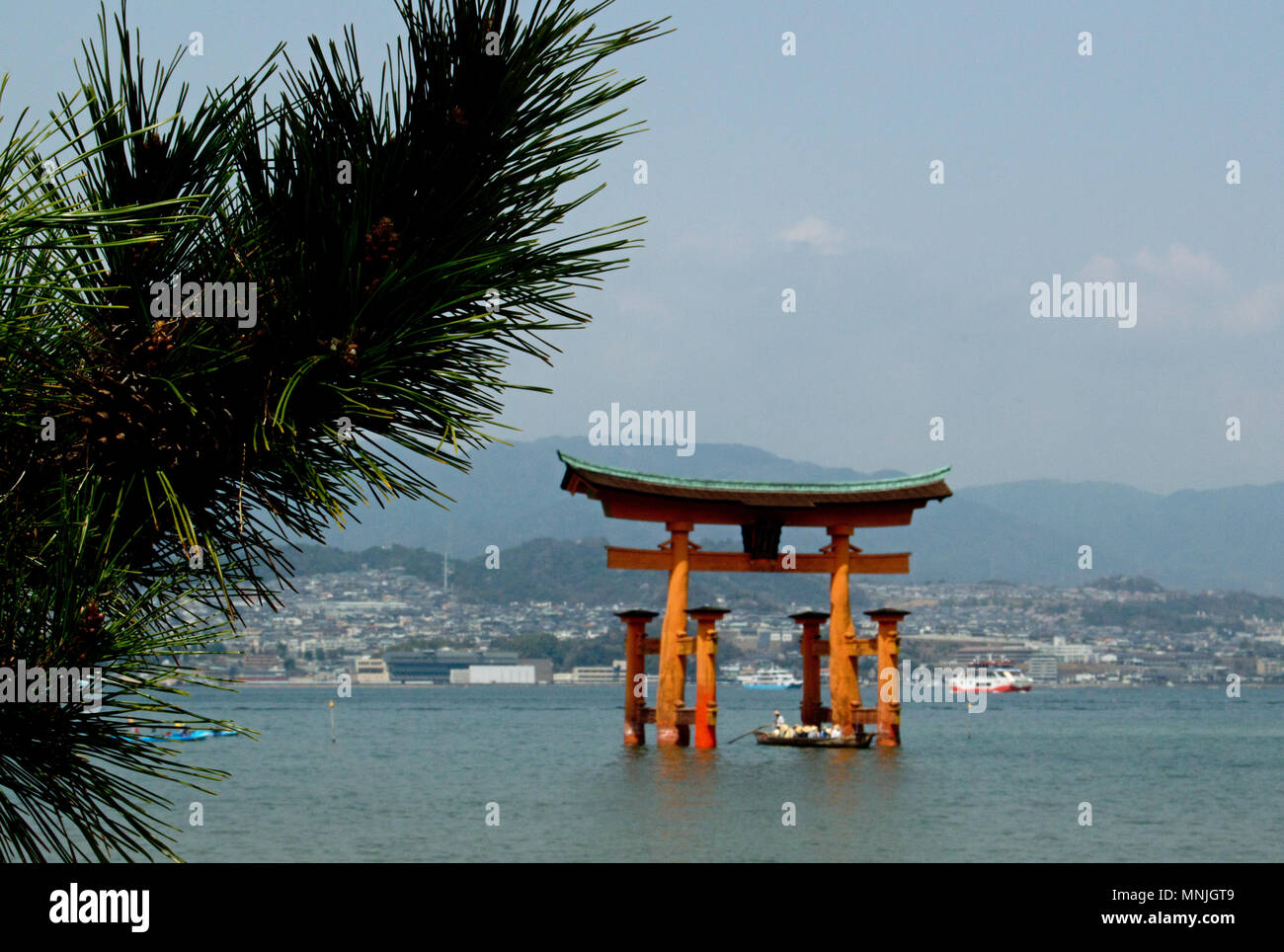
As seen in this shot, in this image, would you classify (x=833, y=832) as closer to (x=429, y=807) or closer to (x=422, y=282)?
(x=429, y=807)

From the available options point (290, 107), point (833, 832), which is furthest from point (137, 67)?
point (833, 832)

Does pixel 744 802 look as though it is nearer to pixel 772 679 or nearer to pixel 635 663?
pixel 635 663

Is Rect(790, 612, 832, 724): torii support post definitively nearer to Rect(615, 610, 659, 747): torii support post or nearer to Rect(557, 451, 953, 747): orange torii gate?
Rect(557, 451, 953, 747): orange torii gate

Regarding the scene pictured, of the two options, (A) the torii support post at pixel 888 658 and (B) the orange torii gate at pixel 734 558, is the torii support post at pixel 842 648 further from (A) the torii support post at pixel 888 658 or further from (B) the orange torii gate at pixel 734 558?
(A) the torii support post at pixel 888 658

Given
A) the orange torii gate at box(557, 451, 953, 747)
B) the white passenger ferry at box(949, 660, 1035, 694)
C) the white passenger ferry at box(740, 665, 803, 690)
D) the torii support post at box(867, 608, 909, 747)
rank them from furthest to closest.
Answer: the white passenger ferry at box(740, 665, 803, 690) < the white passenger ferry at box(949, 660, 1035, 694) < the torii support post at box(867, 608, 909, 747) < the orange torii gate at box(557, 451, 953, 747)

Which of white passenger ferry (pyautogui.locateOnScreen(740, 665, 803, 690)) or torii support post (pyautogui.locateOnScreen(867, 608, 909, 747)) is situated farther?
white passenger ferry (pyautogui.locateOnScreen(740, 665, 803, 690))

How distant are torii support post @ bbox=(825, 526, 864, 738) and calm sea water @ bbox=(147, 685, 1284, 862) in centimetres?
138

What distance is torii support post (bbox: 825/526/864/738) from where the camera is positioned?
34.0m

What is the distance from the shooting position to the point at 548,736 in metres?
57.1

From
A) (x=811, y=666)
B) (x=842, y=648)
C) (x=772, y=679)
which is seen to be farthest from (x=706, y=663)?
(x=772, y=679)

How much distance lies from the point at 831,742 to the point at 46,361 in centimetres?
3294

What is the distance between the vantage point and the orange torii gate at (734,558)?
106 feet

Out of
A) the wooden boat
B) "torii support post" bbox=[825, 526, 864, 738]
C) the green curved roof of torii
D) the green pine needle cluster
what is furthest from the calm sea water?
the green pine needle cluster

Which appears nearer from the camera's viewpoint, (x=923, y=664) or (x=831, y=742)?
(x=831, y=742)
